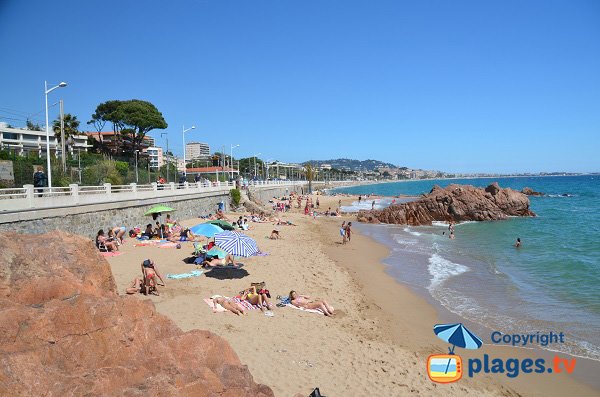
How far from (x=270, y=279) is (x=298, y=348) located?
5.47m

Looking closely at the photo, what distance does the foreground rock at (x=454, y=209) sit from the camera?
37.7 m

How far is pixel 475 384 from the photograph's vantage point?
7.79 metres

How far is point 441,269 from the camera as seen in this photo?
18.1 meters

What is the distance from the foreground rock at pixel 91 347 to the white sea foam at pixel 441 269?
39.2 ft

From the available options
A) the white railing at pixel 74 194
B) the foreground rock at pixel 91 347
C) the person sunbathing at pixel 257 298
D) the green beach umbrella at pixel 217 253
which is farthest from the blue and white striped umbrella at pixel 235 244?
the foreground rock at pixel 91 347

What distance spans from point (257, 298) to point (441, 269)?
10.6 meters

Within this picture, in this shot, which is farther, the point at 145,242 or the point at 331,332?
the point at 145,242

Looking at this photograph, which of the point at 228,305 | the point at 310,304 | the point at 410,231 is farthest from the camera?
the point at 410,231

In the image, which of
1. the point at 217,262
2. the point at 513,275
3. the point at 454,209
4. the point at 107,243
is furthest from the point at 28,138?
the point at 513,275

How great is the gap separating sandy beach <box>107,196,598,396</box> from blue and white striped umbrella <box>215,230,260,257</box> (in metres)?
0.90

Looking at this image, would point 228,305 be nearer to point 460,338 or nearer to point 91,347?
point 460,338

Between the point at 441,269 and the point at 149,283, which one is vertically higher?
the point at 149,283

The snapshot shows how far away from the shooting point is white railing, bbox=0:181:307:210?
13047 mm

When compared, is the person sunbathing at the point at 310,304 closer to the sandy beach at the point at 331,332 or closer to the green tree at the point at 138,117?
the sandy beach at the point at 331,332
